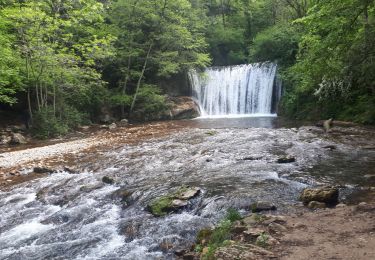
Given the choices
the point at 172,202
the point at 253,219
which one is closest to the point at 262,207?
the point at 253,219

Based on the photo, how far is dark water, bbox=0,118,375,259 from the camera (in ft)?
20.9

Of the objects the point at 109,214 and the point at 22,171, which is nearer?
the point at 109,214

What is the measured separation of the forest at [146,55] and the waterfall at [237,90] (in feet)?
4.47

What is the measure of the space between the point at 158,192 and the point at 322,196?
3.71m

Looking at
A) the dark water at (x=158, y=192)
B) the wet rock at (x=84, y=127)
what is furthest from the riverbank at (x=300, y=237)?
the wet rock at (x=84, y=127)

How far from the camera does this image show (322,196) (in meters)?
6.98

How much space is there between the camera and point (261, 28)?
39906 millimetres

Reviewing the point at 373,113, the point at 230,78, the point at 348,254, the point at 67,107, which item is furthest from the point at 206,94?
the point at 348,254

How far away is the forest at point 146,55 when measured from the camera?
10527 mm

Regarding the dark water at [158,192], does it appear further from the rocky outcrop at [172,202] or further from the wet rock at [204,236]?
the wet rock at [204,236]

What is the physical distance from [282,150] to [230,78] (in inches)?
730

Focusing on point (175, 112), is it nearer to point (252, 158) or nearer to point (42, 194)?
point (252, 158)

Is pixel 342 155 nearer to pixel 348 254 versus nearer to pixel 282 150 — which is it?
pixel 282 150

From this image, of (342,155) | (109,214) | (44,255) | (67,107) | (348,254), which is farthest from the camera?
(67,107)
